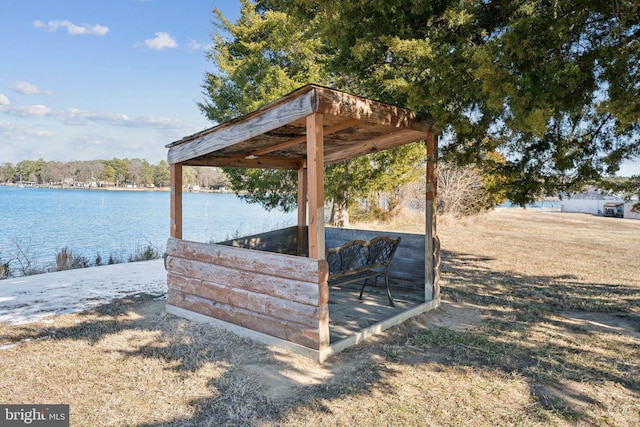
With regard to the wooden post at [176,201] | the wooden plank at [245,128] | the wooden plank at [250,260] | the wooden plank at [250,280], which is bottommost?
the wooden plank at [250,280]

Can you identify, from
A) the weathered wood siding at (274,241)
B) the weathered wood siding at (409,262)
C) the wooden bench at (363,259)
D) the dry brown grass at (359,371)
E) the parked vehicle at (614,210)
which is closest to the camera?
the dry brown grass at (359,371)

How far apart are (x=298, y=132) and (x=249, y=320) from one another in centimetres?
226

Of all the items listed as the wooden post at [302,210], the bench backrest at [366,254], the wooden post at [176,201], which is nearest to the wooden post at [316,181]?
the bench backrest at [366,254]

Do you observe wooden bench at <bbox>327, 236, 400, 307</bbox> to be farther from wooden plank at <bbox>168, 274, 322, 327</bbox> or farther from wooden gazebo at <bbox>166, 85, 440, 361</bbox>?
wooden plank at <bbox>168, 274, 322, 327</bbox>

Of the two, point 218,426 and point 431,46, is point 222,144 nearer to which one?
point 431,46

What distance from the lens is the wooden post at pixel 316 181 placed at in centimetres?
344

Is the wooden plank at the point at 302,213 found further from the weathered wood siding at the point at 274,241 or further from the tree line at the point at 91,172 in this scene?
the tree line at the point at 91,172

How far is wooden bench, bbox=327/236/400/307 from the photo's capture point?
4766 mm

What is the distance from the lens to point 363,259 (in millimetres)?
5191

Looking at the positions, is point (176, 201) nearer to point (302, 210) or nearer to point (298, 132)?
point (298, 132)

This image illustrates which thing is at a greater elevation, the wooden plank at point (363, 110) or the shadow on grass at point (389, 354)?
the wooden plank at point (363, 110)

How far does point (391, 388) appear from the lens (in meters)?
2.95

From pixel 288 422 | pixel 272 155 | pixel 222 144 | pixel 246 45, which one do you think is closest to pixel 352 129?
pixel 222 144

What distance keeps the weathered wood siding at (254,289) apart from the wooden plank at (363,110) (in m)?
1.39
